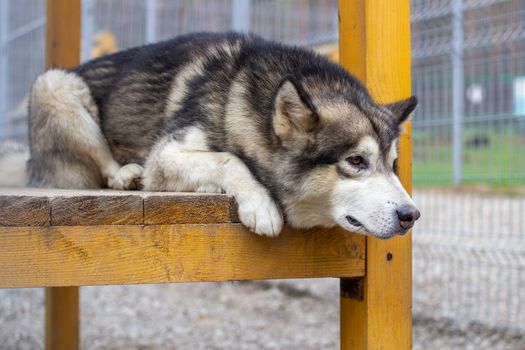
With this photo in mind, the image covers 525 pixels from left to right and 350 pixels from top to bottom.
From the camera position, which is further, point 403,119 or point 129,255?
point 403,119

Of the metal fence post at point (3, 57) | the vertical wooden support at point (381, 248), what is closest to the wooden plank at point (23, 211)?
the vertical wooden support at point (381, 248)

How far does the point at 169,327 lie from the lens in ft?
17.3

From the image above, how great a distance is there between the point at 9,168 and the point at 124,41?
3126 mm

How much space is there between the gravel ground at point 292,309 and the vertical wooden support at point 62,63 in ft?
1.93

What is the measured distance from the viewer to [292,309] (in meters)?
5.71

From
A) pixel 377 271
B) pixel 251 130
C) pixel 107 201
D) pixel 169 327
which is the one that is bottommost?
pixel 169 327

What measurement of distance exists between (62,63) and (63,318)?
1516 millimetres

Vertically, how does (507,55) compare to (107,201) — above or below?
above

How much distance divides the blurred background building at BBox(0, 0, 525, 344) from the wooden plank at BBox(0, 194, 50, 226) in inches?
139

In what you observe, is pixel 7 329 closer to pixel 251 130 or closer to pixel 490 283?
pixel 251 130

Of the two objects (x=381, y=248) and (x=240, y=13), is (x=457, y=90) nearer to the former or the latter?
(x=240, y=13)

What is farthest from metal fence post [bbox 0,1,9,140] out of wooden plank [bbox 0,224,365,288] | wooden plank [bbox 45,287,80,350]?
wooden plank [bbox 0,224,365,288]

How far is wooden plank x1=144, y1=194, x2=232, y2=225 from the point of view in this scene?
2.36m

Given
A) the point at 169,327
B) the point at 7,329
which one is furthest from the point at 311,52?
the point at 7,329
